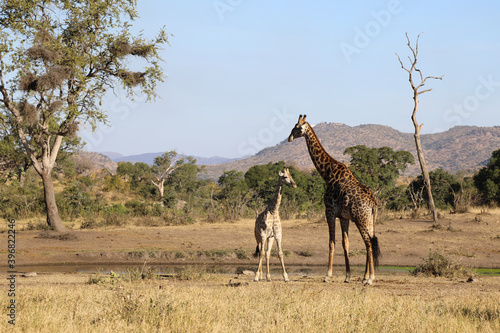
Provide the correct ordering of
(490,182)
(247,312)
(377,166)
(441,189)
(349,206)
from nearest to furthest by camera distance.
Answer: (247,312) < (349,206) < (490,182) < (441,189) < (377,166)

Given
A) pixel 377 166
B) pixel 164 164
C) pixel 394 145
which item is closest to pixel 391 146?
pixel 394 145

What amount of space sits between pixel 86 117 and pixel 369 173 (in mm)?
29649

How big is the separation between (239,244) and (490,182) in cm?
2233

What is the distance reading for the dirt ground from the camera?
19438mm

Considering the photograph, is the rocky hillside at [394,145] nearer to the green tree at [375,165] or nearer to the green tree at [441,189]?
the green tree at [375,165]

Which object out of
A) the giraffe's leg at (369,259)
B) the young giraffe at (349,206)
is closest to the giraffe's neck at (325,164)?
the young giraffe at (349,206)

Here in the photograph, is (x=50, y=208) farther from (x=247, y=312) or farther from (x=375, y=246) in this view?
(x=247, y=312)

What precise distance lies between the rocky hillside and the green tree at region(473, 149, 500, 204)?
102 m

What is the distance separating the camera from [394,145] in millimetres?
157500

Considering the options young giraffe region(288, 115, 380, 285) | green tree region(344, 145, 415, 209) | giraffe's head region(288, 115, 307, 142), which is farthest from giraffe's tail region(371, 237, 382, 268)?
green tree region(344, 145, 415, 209)

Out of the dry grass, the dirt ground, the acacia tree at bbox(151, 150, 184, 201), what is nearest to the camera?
the dry grass

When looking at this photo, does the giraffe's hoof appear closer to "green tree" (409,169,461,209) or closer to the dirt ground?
the dirt ground

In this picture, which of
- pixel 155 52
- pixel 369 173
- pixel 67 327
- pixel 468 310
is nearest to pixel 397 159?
pixel 369 173

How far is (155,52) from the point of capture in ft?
85.3
